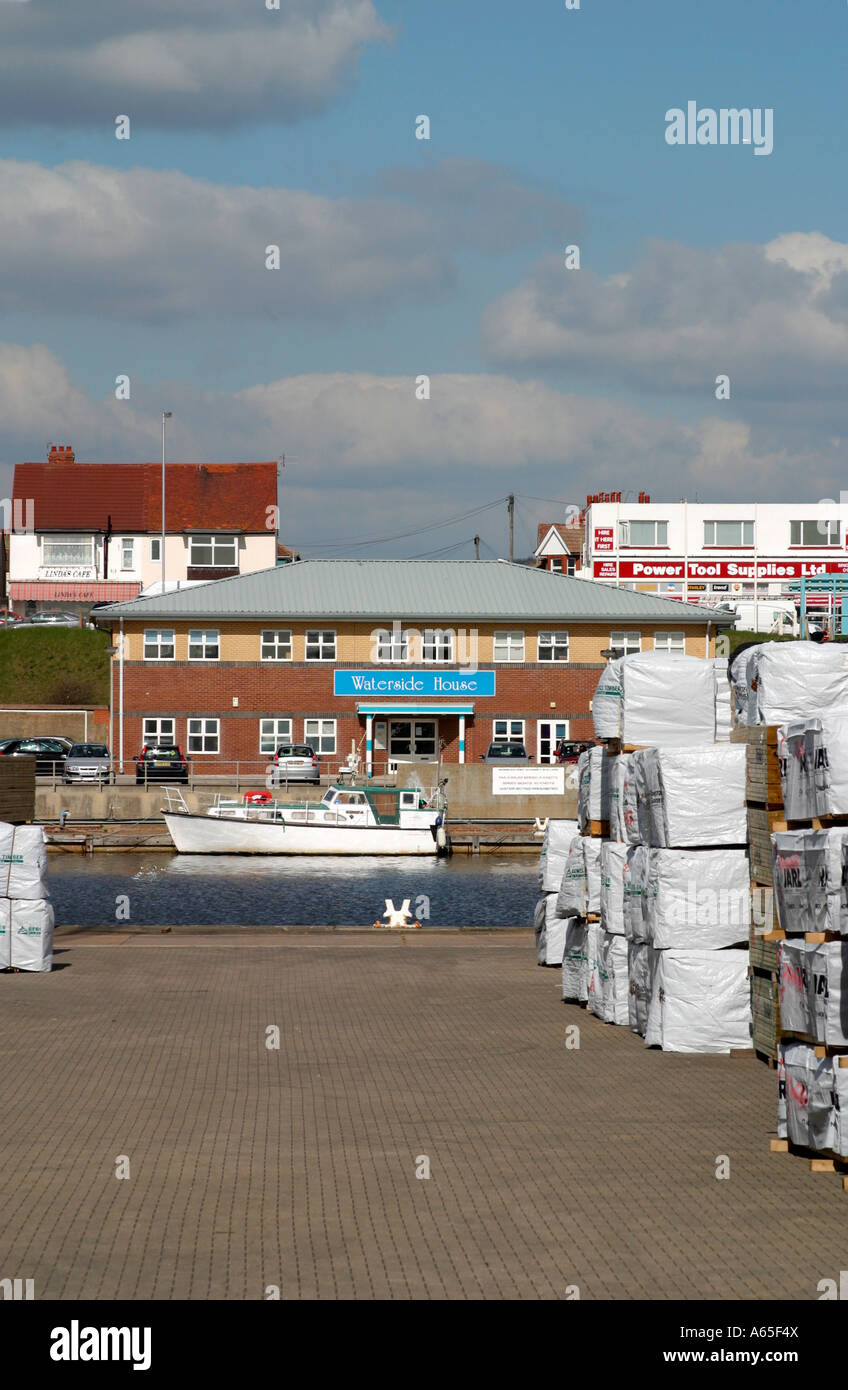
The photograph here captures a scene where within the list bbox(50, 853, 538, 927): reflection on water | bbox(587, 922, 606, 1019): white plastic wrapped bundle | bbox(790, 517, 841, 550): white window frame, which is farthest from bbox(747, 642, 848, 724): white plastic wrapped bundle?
bbox(790, 517, 841, 550): white window frame

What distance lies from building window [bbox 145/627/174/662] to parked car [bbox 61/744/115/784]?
6.11 m

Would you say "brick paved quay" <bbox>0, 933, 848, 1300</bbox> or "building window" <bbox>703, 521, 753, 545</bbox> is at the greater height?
"building window" <bbox>703, 521, 753, 545</bbox>

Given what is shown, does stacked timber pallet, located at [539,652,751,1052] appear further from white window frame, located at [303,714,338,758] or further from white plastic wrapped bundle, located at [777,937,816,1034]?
white window frame, located at [303,714,338,758]

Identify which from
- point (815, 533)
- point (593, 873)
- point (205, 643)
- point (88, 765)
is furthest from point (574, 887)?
point (815, 533)

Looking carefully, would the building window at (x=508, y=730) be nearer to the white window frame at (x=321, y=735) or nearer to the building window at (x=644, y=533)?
the white window frame at (x=321, y=735)

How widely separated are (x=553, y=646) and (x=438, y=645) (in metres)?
4.73

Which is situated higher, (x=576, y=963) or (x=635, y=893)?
(x=635, y=893)

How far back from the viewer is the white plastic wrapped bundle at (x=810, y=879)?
9508 mm

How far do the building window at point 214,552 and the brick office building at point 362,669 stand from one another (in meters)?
20.6

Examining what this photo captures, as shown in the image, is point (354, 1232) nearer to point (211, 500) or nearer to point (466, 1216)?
point (466, 1216)

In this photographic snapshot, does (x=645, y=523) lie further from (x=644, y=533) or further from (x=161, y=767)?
(x=161, y=767)

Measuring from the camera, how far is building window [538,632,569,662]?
62.3 metres

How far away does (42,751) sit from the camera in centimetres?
5738
